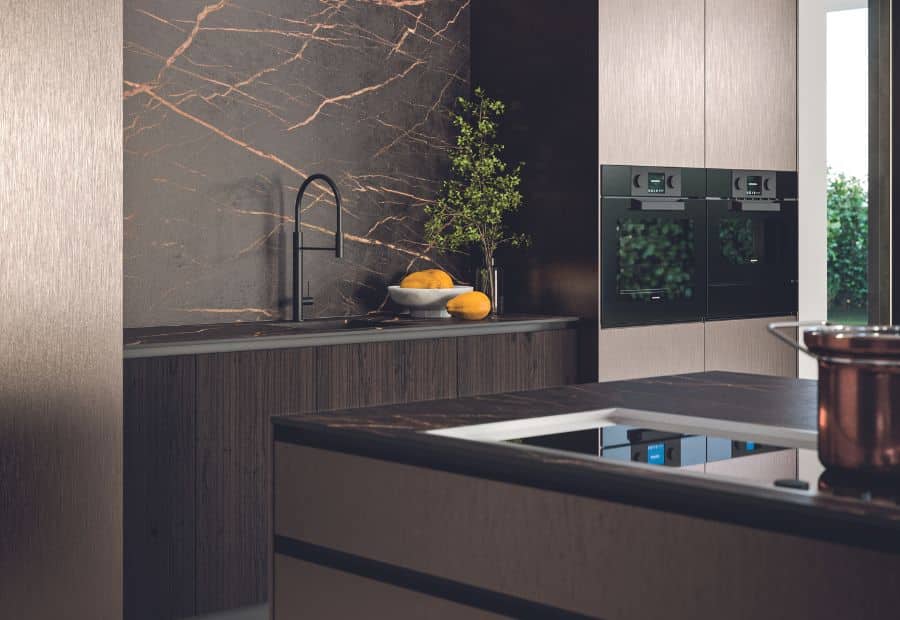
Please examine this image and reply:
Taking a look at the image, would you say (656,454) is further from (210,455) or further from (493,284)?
(493,284)

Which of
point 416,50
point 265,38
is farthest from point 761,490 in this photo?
point 416,50

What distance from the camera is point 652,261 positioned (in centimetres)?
456

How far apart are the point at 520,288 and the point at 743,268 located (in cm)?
92

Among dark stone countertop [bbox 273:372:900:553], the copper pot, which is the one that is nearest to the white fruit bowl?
A: dark stone countertop [bbox 273:372:900:553]

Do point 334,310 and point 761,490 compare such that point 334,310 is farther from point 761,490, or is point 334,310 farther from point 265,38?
point 761,490

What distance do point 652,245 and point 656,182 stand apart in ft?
0.75

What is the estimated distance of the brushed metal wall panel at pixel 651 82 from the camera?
437cm

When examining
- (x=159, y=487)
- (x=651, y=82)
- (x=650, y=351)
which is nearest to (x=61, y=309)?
(x=159, y=487)

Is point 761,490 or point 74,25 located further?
point 74,25

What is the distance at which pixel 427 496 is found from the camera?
181cm

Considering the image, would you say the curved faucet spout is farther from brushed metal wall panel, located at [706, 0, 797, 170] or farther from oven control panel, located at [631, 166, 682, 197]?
brushed metal wall panel, located at [706, 0, 797, 170]

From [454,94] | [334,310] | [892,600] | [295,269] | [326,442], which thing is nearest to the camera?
[892,600]

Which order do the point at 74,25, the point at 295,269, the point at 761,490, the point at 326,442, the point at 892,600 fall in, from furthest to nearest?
the point at 295,269
the point at 74,25
the point at 326,442
the point at 761,490
the point at 892,600

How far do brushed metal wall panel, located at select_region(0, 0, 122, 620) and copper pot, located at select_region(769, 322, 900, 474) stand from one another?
1944 mm
